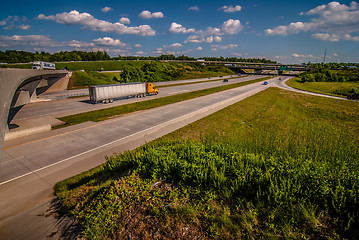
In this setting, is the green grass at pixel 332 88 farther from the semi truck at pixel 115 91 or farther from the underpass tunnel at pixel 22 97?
the underpass tunnel at pixel 22 97

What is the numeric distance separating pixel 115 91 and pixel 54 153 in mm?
19683

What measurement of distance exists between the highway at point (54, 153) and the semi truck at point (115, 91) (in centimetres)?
598

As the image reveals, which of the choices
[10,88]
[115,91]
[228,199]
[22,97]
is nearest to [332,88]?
[115,91]

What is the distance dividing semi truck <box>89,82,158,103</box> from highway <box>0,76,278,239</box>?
598 cm

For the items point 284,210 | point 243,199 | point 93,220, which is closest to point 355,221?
point 284,210

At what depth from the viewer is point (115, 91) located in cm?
3173

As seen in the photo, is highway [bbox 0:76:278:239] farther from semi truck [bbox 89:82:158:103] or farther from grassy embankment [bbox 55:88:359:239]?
semi truck [bbox 89:82:158:103]

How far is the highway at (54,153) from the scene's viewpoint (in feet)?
27.8

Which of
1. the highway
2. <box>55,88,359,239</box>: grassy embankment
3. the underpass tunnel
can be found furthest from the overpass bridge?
<box>55,88,359,239</box>: grassy embankment

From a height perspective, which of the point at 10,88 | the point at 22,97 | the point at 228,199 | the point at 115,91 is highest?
the point at 10,88

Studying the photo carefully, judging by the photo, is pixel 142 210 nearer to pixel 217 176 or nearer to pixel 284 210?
pixel 217 176

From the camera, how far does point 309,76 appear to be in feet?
266

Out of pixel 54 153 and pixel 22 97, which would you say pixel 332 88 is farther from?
pixel 22 97

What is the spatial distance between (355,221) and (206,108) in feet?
80.0
